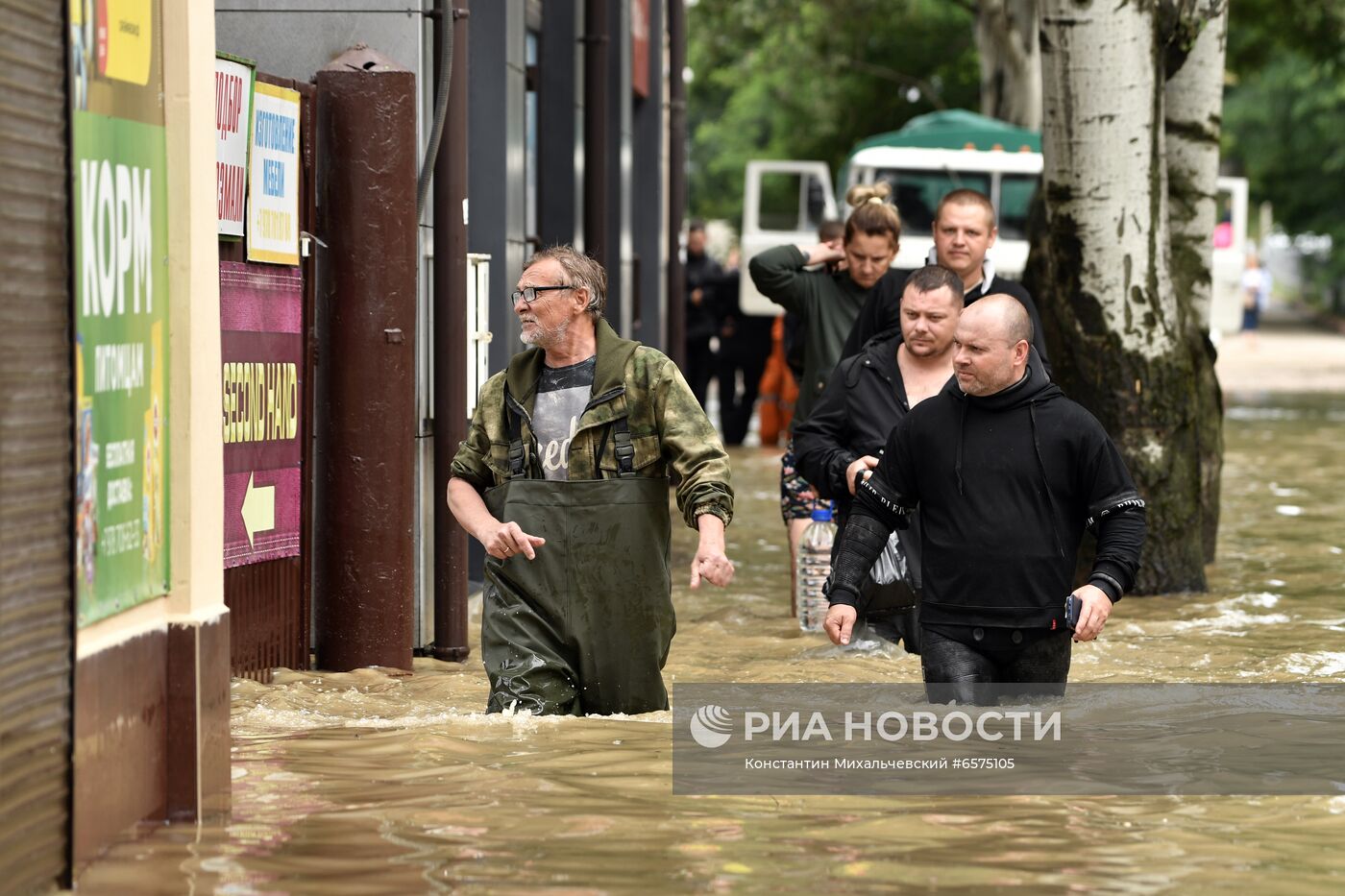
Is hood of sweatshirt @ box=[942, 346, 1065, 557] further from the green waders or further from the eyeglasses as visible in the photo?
the eyeglasses

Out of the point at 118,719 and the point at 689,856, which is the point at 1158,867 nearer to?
the point at 689,856

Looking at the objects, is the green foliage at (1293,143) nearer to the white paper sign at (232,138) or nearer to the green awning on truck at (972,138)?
the green awning on truck at (972,138)

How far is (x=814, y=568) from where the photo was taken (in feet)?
31.4

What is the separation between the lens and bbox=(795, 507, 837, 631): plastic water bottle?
941cm

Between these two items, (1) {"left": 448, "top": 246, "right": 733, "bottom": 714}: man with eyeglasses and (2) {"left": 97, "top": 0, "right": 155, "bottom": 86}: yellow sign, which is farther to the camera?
(1) {"left": 448, "top": 246, "right": 733, "bottom": 714}: man with eyeglasses

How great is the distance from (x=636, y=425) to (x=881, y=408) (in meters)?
1.76

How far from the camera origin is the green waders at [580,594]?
660 cm

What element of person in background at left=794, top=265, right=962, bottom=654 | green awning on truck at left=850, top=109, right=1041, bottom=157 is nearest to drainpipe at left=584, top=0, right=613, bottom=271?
person in background at left=794, top=265, right=962, bottom=654

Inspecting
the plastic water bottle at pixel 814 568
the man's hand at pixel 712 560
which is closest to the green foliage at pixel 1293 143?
the plastic water bottle at pixel 814 568

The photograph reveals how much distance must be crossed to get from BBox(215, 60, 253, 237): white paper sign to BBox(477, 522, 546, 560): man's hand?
1.92m

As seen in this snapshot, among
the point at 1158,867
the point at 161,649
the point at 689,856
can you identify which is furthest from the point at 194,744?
the point at 1158,867

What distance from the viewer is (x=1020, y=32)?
104ft

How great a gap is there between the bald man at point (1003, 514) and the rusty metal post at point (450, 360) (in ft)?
9.33

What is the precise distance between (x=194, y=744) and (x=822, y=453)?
312 centimetres
